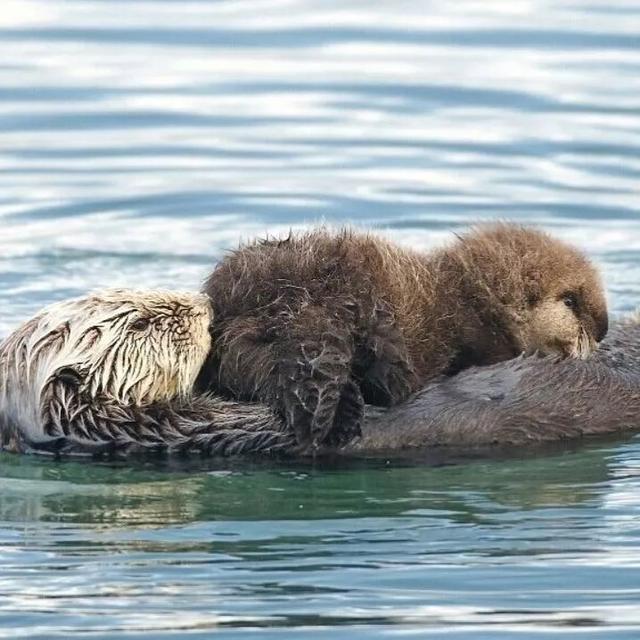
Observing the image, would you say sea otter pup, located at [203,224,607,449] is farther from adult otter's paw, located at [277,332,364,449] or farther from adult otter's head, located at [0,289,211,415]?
adult otter's head, located at [0,289,211,415]

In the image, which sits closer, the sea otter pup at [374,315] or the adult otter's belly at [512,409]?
the sea otter pup at [374,315]

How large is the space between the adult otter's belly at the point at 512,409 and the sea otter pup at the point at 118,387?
0.44 m

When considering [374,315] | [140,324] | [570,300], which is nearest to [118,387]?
[140,324]

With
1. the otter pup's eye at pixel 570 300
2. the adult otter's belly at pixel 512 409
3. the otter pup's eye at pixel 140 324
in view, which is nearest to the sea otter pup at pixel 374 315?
the otter pup's eye at pixel 570 300

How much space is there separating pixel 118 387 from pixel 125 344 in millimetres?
156

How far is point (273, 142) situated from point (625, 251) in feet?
9.60

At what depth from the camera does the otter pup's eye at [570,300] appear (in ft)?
24.2

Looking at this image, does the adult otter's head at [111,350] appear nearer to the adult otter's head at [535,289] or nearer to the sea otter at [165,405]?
the sea otter at [165,405]

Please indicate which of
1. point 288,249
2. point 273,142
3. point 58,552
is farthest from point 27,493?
point 273,142

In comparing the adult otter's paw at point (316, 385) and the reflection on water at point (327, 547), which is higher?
the adult otter's paw at point (316, 385)

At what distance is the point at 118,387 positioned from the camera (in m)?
6.70

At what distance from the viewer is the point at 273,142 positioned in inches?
479

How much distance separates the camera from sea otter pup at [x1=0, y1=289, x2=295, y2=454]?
21.9 feet

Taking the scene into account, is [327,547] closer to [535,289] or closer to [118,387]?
[118,387]
